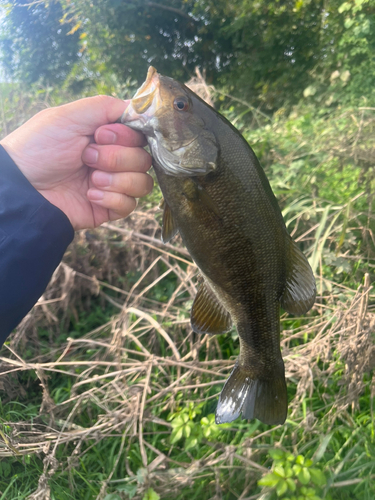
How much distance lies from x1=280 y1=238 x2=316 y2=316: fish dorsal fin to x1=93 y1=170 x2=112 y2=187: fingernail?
96 cm

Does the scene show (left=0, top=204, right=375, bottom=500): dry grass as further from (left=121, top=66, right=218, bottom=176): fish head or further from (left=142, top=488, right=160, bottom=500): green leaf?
(left=121, top=66, right=218, bottom=176): fish head

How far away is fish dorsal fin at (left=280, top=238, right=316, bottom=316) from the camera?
124cm

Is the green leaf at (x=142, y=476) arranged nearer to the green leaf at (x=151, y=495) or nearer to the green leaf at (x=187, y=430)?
the green leaf at (x=151, y=495)

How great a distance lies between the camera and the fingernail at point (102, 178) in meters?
1.54

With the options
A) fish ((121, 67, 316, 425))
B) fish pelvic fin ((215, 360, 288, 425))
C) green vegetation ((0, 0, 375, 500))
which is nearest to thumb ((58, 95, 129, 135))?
fish ((121, 67, 316, 425))

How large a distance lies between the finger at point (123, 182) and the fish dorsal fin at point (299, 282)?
81 centimetres

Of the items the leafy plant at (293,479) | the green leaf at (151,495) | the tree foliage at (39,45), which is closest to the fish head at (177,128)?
the leafy plant at (293,479)

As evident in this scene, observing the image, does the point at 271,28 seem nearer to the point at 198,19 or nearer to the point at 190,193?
the point at 198,19

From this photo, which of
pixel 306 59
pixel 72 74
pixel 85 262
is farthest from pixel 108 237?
pixel 72 74

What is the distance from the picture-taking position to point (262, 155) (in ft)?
10.2

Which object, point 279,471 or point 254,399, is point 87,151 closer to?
point 254,399

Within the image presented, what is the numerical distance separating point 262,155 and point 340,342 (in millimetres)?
2017

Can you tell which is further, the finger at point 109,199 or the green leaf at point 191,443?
the green leaf at point 191,443

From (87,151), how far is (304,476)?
1894 millimetres
